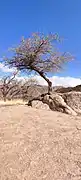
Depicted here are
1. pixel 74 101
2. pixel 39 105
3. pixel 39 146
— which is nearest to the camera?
pixel 39 146

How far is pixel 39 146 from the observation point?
710 cm

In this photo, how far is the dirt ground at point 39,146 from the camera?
5.93 metres

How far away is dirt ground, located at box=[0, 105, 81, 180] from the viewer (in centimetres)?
593

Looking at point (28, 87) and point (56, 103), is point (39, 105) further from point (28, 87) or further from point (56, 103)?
point (28, 87)

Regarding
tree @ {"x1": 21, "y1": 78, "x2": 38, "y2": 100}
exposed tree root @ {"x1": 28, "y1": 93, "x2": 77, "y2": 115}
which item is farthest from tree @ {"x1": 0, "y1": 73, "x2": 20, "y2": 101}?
exposed tree root @ {"x1": 28, "y1": 93, "x2": 77, "y2": 115}

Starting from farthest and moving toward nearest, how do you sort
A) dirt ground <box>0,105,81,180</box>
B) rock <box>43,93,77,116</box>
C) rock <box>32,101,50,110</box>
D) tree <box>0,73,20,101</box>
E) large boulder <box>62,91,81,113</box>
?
1. tree <box>0,73,20,101</box>
2. rock <box>32,101,50,110</box>
3. large boulder <box>62,91,81,113</box>
4. rock <box>43,93,77,116</box>
5. dirt ground <box>0,105,81,180</box>

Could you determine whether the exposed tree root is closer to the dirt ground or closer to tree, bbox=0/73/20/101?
the dirt ground

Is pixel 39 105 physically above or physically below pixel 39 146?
above

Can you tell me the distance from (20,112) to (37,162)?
371 centimetres

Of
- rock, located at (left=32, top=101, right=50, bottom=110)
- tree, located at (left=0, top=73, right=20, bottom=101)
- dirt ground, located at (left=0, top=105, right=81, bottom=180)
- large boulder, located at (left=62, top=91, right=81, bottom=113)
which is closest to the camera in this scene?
dirt ground, located at (left=0, top=105, right=81, bottom=180)

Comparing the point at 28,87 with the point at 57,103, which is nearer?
the point at 57,103

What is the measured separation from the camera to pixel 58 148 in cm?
700

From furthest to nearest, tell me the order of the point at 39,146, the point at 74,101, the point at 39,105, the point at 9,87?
the point at 9,87, the point at 39,105, the point at 74,101, the point at 39,146

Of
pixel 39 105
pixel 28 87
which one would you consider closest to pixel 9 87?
pixel 28 87
